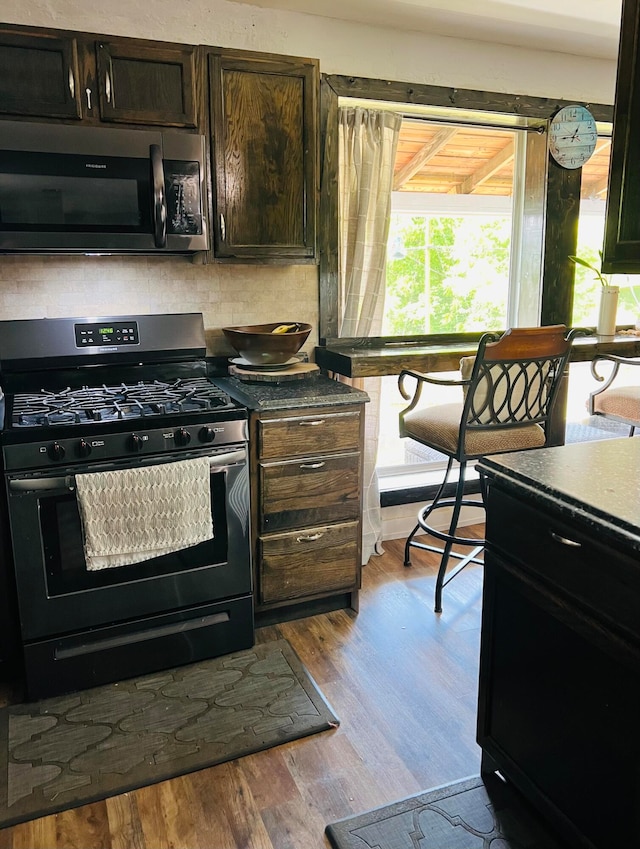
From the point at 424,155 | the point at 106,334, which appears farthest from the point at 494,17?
the point at 106,334

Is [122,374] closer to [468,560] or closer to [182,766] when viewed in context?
[182,766]

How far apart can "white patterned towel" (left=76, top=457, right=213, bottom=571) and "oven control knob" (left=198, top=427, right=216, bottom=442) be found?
6cm

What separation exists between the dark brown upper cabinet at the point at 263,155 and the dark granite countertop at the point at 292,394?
1.62ft

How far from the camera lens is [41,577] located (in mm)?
2119

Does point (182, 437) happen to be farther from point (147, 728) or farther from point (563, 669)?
point (563, 669)

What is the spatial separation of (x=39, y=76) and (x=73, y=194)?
382 millimetres

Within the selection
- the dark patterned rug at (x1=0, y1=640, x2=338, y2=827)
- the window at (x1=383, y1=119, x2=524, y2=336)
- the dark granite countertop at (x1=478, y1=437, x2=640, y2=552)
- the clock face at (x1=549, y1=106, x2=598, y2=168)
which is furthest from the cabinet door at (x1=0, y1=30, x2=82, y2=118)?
the clock face at (x1=549, y1=106, x2=598, y2=168)

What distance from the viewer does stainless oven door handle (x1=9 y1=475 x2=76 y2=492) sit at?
205cm

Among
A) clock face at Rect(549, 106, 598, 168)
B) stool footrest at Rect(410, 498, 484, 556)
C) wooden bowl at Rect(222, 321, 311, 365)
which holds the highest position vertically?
clock face at Rect(549, 106, 598, 168)

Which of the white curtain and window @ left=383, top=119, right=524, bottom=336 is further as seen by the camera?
window @ left=383, top=119, right=524, bottom=336

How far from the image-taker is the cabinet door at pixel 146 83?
2293 mm

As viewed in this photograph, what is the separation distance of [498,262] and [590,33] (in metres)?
1.08

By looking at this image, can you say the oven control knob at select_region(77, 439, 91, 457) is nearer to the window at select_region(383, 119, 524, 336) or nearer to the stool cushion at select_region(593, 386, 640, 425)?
the window at select_region(383, 119, 524, 336)

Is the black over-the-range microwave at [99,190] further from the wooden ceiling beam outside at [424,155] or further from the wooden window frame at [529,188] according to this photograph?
the wooden ceiling beam outside at [424,155]
